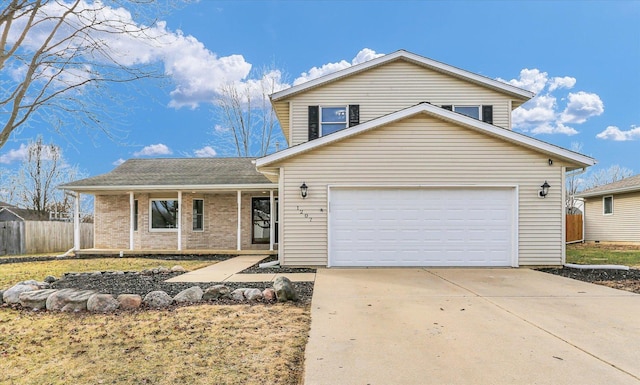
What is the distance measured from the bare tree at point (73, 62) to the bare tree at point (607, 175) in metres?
43.8

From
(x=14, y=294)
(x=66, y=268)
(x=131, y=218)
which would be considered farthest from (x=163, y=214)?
(x=14, y=294)

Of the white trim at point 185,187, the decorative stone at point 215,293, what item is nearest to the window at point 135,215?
the white trim at point 185,187

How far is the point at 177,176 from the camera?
15445 mm

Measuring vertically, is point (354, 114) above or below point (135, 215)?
above

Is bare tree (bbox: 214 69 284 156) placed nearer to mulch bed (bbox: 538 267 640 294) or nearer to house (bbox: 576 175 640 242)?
house (bbox: 576 175 640 242)

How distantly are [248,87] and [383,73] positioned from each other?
17531 millimetres

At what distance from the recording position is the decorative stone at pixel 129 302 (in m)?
5.83

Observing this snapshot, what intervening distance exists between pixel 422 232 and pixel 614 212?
17.3m

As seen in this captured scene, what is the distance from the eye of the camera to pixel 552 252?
1009 centimetres

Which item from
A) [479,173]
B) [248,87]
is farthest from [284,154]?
[248,87]

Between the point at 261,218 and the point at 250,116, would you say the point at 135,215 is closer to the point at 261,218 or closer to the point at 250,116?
the point at 261,218

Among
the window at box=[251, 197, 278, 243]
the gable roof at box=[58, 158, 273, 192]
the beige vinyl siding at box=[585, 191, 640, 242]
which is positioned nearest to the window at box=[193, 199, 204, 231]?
the gable roof at box=[58, 158, 273, 192]

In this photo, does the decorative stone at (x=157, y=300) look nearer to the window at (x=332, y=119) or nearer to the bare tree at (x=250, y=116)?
the window at (x=332, y=119)

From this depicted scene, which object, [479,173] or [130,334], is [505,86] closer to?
[479,173]
